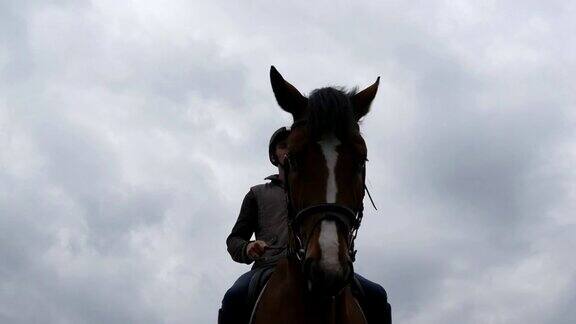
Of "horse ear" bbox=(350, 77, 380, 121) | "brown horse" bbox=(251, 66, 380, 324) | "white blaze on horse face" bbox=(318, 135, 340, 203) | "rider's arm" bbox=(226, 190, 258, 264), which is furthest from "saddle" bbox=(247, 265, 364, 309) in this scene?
"white blaze on horse face" bbox=(318, 135, 340, 203)

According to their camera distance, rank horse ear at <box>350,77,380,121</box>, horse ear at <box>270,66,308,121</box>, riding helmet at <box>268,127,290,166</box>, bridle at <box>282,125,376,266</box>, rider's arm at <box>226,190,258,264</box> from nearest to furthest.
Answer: bridle at <box>282,125,376,266</box> → horse ear at <box>270,66,308,121</box> → horse ear at <box>350,77,380,121</box> → riding helmet at <box>268,127,290,166</box> → rider's arm at <box>226,190,258,264</box>

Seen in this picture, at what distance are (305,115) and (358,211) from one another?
1.32m

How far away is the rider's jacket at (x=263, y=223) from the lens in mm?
10430

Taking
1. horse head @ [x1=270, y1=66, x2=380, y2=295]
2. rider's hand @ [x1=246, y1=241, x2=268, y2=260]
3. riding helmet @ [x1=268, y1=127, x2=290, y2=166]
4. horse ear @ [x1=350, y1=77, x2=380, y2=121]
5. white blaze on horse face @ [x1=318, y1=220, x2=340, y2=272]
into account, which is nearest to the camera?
white blaze on horse face @ [x1=318, y1=220, x2=340, y2=272]

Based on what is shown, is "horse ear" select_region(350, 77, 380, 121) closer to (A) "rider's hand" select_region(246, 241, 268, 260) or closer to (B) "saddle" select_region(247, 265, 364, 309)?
(A) "rider's hand" select_region(246, 241, 268, 260)

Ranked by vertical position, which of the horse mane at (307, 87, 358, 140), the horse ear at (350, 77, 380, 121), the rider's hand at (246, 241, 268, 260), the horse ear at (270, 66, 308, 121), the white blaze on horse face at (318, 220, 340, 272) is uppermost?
the horse ear at (350, 77, 380, 121)

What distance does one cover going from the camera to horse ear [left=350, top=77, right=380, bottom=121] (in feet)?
30.5

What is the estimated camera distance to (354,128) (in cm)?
845

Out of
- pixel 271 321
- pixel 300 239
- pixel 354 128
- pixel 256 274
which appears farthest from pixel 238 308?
pixel 354 128

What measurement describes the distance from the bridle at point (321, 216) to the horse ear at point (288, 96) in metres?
0.74

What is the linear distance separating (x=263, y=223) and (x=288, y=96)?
2612mm

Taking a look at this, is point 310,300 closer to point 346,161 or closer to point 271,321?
point 271,321

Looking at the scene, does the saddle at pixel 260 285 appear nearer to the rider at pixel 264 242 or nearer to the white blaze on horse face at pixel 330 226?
the rider at pixel 264 242

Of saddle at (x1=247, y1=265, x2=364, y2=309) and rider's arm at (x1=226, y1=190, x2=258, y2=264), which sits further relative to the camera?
rider's arm at (x1=226, y1=190, x2=258, y2=264)
